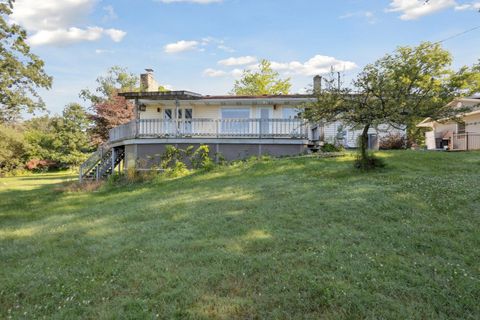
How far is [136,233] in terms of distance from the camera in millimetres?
5883

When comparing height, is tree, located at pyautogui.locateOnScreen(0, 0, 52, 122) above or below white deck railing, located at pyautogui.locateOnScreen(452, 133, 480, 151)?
above

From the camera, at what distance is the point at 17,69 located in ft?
61.4

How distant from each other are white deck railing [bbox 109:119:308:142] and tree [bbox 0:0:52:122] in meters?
8.77

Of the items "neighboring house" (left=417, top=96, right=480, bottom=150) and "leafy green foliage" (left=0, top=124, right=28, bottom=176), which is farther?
"leafy green foliage" (left=0, top=124, right=28, bottom=176)

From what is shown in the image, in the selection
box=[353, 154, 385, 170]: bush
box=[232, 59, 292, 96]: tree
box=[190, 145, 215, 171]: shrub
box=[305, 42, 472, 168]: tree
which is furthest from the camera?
box=[232, 59, 292, 96]: tree

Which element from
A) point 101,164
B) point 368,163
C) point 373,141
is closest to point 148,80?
point 101,164

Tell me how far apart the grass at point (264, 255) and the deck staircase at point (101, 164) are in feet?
29.4

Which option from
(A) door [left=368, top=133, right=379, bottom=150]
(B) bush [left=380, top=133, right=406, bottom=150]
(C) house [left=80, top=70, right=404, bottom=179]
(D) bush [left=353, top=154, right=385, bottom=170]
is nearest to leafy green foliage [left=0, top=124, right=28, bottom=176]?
(C) house [left=80, top=70, right=404, bottom=179]

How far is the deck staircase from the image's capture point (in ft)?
57.9

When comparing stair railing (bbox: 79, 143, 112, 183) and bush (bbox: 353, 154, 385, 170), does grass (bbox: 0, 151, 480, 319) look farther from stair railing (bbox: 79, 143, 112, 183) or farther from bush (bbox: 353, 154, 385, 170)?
stair railing (bbox: 79, 143, 112, 183)

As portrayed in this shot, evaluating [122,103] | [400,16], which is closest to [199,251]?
[400,16]

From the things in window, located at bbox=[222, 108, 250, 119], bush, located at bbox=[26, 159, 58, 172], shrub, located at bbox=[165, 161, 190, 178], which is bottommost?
bush, located at bbox=[26, 159, 58, 172]

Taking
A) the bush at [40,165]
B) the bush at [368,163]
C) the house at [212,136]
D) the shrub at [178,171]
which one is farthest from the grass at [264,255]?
the bush at [40,165]

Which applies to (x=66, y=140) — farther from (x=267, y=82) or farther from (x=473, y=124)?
(x=473, y=124)
